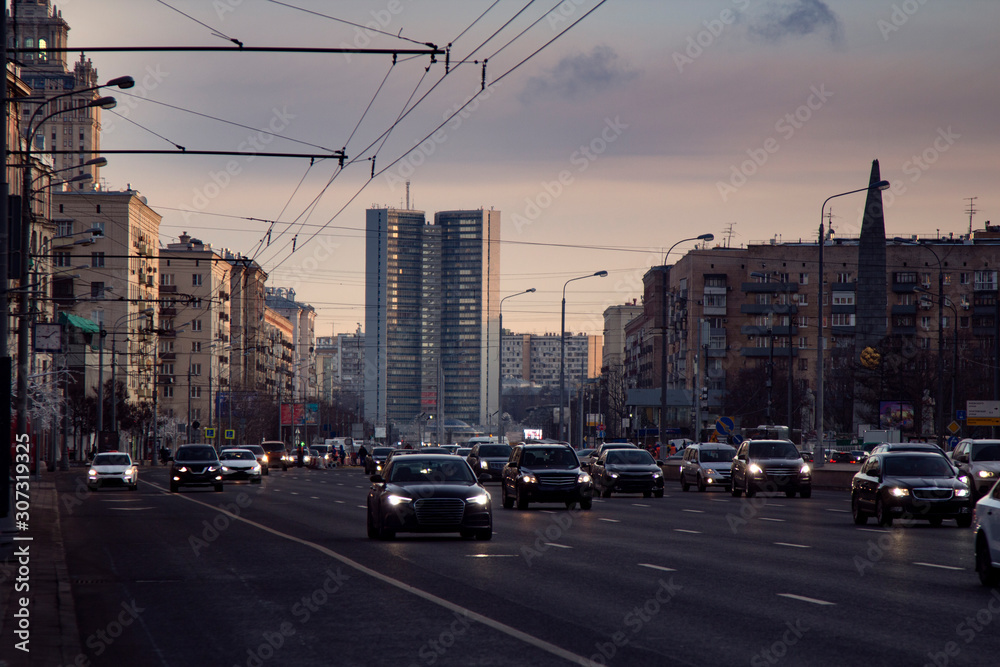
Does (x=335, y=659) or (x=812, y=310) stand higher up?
(x=812, y=310)

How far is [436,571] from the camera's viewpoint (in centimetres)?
1709

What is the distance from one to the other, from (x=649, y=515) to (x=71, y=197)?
342 feet

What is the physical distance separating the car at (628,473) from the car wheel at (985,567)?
82.7 ft

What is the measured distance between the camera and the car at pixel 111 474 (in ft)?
160

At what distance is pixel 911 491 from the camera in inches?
1065

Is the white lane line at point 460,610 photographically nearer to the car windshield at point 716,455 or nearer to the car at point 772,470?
the car at point 772,470

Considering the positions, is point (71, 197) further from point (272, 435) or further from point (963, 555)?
point (963, 555)

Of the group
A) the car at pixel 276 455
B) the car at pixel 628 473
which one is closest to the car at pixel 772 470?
the car at pixel 628 473

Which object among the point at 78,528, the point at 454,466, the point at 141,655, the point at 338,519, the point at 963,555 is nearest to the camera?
the point at 141,655

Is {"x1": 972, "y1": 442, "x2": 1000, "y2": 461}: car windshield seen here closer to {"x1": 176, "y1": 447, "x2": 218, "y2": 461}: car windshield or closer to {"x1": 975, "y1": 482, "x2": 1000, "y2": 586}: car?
{"x1": 975, "y1": 482, "x2": 1000, "y2": 586}: car

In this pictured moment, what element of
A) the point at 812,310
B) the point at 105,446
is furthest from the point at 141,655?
the point at 812,310

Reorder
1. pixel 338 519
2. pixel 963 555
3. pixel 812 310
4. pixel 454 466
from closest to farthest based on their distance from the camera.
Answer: pixel 963 555 < pixel 454 466 < pixel 338 519 < pixel 812 310

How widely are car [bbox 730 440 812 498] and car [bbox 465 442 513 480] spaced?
14.5m

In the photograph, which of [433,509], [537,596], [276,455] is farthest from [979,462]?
[276,455]
